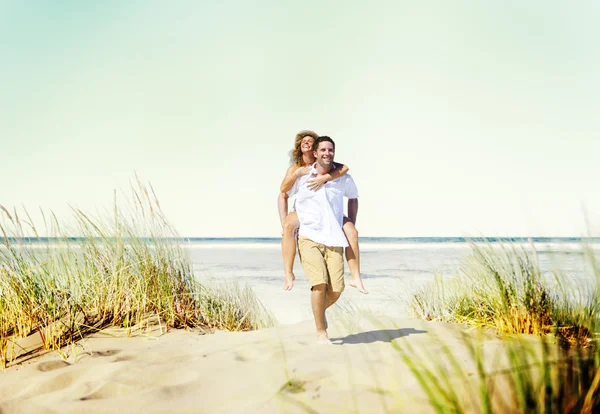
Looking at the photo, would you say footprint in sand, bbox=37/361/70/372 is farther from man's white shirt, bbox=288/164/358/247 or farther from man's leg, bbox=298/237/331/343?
man's white shirt, bbox=288/164/358/247

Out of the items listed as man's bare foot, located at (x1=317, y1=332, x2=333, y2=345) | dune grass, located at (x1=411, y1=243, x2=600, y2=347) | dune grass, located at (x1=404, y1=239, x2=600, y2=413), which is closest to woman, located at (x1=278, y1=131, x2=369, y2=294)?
man's bare foot, located at (x1=317, y1=332, x2=333, y2=345)

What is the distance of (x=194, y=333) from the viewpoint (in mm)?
4508

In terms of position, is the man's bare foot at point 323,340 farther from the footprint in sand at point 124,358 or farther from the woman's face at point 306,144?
the woman's face at point 306,144

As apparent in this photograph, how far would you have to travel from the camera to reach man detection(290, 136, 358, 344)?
4043 millimetres

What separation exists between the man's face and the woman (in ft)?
0.42

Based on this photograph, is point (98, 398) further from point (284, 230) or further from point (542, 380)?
point (542, 380)

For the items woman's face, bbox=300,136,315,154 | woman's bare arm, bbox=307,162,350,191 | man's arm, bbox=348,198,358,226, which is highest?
woman's face, bbox=300,136,315,154

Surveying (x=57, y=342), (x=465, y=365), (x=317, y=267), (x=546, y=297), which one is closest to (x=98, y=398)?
(x=57, y=342)

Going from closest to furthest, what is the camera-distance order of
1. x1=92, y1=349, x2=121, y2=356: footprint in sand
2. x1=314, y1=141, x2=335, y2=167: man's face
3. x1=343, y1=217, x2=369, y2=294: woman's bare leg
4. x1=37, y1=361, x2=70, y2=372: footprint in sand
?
x1=37, y1=361, x2=70, y2=372: footprint in sand
x1=92, y1=349, x2=121, y2=356: footprint in sand
x1=314, y1=141, x2=335, y2=167: man's face
x1=343, y1=217, x2=369, y2=294: woman's bare leg

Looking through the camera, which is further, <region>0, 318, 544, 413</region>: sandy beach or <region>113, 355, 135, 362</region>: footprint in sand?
<region>113, 355, 135, 362</region>: footprint in sand

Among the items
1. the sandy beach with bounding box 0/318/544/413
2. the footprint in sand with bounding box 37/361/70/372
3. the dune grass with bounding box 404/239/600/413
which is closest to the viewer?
the dune grass with bounding box 404/239/600/413

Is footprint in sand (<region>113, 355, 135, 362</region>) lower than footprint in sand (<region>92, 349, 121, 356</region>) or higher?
lower

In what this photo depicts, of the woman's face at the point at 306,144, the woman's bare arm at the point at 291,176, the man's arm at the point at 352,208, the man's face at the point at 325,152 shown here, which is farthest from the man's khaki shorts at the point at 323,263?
the woman's face at the point at 306,144

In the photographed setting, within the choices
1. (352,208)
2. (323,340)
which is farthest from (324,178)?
(323,340)
